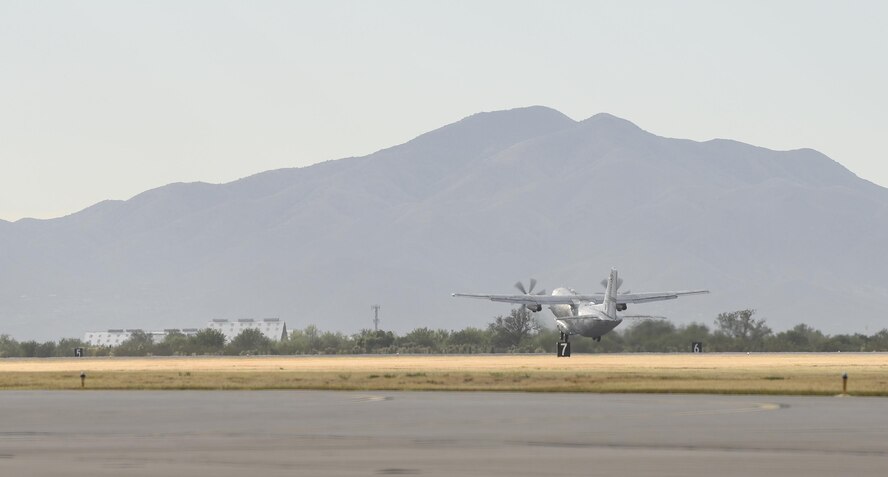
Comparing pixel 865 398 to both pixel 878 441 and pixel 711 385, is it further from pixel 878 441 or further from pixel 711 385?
pixel 878 441

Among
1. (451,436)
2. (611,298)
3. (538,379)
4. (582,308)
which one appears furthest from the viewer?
(582,308)

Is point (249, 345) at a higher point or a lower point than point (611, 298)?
lower

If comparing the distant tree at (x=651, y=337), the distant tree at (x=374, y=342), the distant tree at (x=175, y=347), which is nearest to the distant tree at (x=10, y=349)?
the distant tree at (x=175, y=347)

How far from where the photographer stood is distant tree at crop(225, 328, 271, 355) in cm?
16585

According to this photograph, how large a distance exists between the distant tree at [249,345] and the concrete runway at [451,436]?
10858 centimetres

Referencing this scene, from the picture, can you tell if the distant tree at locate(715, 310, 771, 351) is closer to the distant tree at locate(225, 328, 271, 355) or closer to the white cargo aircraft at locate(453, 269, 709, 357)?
the white cargo aircraft at locate(453, 269, 709, 357)

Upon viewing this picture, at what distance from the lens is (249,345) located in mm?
172375

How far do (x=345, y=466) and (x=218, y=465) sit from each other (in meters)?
2.38

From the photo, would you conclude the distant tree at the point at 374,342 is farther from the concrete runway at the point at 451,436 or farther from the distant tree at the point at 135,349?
the concrete runway at the point at 451,436

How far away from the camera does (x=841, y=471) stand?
29.5 m

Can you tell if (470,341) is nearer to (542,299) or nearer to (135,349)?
(135,349)

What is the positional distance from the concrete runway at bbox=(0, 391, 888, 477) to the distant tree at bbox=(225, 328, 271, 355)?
4275 inches

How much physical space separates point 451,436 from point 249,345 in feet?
445

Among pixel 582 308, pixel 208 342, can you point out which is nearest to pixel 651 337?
pixel 582 308
